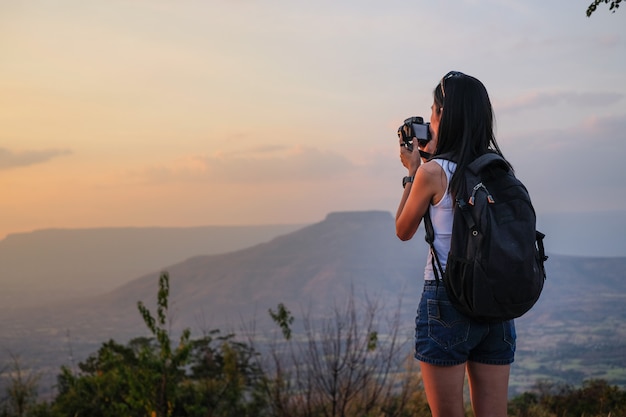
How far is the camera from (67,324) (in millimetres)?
81812

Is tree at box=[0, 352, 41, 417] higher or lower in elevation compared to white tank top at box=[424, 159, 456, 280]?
lower

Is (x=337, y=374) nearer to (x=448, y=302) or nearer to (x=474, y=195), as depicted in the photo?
(x=448, y=302)

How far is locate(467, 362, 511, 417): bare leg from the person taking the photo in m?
2.47

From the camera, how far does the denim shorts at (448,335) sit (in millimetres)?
2367

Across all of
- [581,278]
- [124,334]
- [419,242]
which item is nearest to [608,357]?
[581,278]

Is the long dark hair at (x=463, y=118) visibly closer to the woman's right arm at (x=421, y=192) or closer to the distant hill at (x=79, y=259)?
the woman's right arm at (x=421, y=192)

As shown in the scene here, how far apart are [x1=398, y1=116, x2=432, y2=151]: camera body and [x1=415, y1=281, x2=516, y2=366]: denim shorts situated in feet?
1.83

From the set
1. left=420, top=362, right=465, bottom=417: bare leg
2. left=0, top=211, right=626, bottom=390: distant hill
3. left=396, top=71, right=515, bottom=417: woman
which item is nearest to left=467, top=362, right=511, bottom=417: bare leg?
left=396, top=71, right=515, bottom=417: woman

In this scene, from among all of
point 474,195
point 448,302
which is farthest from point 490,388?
point 474,195

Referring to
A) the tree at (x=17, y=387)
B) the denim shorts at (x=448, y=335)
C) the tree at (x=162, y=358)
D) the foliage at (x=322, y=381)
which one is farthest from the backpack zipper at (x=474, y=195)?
the tree at (x=17, y=387)

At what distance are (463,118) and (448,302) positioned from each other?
0.62 m

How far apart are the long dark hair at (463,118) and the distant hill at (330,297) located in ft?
78.3

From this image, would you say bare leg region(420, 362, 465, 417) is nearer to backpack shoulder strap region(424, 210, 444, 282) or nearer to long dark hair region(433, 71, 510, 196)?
backpack shoulder strap region(424, 210, 444, 282)

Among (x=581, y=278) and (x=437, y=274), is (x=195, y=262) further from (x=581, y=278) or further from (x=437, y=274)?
(x=437, y=274)
